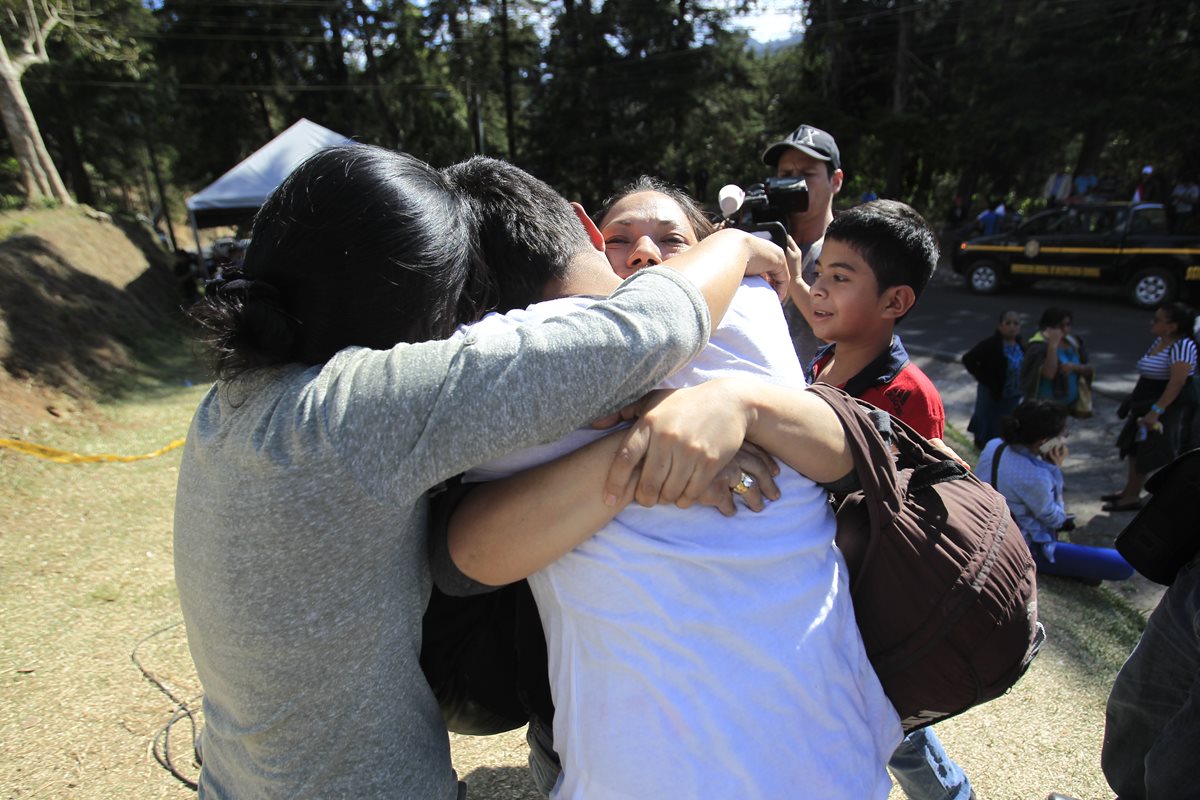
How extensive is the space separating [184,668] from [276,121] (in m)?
31.9

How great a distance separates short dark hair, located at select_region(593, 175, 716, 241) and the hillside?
631cm

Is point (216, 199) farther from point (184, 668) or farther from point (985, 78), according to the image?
point (985, 78)

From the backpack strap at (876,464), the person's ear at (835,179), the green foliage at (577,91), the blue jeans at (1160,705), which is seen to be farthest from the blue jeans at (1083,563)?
the green foliage at (577,91)

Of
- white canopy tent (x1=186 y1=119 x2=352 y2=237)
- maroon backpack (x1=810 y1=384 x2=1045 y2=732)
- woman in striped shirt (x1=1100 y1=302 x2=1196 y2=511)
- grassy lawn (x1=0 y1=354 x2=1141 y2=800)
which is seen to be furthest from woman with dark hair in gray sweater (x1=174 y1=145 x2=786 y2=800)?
white canopy tent (x1=186 y1=119 x2=352 y2=237)

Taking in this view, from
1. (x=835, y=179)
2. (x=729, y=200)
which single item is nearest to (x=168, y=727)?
(x=729, y=200)

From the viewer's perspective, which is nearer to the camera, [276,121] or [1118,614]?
[1118,614]

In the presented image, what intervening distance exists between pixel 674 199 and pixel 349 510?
126 centimetres

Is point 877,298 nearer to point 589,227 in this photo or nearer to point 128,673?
point 589,227

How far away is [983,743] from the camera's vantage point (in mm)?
2893

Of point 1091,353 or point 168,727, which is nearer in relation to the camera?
point 168,727

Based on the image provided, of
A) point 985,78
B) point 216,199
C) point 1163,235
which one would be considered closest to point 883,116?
point 985,78

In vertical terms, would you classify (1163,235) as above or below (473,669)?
below

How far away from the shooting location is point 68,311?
926 centimetres

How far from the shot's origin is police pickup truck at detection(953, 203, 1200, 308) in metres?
12.7
